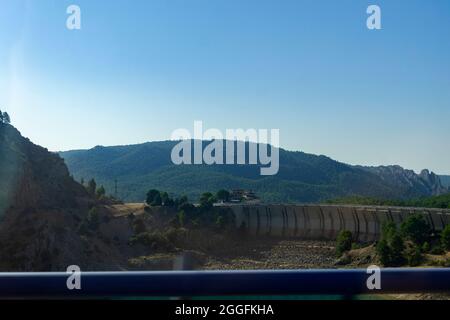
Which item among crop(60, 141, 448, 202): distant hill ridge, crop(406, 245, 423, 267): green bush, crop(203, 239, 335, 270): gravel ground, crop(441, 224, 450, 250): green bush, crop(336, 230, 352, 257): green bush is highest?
crop(60, 141, 448, 202): distant hill ridge

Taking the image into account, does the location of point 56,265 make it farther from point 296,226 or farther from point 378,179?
point 378,179

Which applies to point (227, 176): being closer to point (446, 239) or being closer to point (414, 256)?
point (446, 239)

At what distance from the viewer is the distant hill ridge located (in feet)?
126

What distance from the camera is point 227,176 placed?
39344 mm

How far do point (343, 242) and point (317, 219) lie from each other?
3232mm

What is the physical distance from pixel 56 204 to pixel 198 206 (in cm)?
683

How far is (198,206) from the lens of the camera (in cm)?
2702

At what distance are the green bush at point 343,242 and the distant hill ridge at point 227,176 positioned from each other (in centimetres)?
722

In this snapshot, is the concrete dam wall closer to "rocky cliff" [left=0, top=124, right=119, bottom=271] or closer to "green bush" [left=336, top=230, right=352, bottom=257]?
"green bush" [left=336, top=230, right=352, bottom=257]

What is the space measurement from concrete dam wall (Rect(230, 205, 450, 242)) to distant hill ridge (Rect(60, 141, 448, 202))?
510 centimetres

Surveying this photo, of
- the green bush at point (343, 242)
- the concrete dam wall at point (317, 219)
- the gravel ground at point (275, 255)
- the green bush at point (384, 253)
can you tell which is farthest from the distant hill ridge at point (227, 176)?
the green bush at point (384, 253)

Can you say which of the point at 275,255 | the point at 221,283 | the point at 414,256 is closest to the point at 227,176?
the point at 275,255

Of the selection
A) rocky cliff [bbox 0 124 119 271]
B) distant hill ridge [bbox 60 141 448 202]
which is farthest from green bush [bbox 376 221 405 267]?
distant hill ridge [bbox 60 141 448 202]
